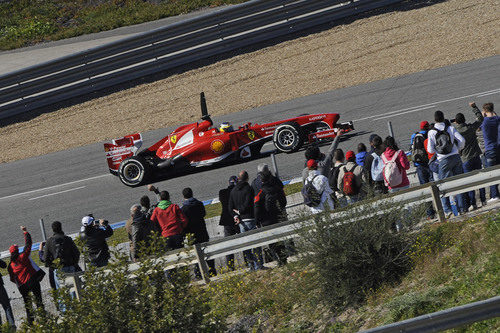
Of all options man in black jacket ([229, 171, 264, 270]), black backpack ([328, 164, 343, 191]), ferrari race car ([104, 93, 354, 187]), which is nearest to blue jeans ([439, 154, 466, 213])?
black backpack ([328, 164, 343, 191])

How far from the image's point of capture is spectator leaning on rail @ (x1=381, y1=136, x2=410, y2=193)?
10.7m

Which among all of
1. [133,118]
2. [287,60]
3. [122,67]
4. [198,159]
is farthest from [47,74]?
[198,159]

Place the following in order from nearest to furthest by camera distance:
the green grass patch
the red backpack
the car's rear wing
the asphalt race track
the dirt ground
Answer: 1. the red backpack
2. the asphalt race track
3. the car's rear wing
4. the dirt ground
5. the green grass patch

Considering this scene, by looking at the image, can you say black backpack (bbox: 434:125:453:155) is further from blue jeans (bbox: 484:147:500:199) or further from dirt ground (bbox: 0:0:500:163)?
dirt ground (bbox: 0:0:500:163)

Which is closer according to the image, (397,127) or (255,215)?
(255,215)

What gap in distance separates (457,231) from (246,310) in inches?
118

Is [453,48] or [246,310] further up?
[453,48]

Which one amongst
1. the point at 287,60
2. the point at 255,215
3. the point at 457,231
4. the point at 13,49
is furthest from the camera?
the point at 13,49

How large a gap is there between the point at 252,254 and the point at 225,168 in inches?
264

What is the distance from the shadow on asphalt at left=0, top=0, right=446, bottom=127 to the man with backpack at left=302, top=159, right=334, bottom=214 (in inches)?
577

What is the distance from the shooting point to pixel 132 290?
7.45m

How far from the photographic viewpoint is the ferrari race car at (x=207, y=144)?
52.9 ft

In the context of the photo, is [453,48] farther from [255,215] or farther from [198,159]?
[255,215]

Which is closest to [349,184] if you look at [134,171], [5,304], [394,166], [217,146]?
[394,166]
